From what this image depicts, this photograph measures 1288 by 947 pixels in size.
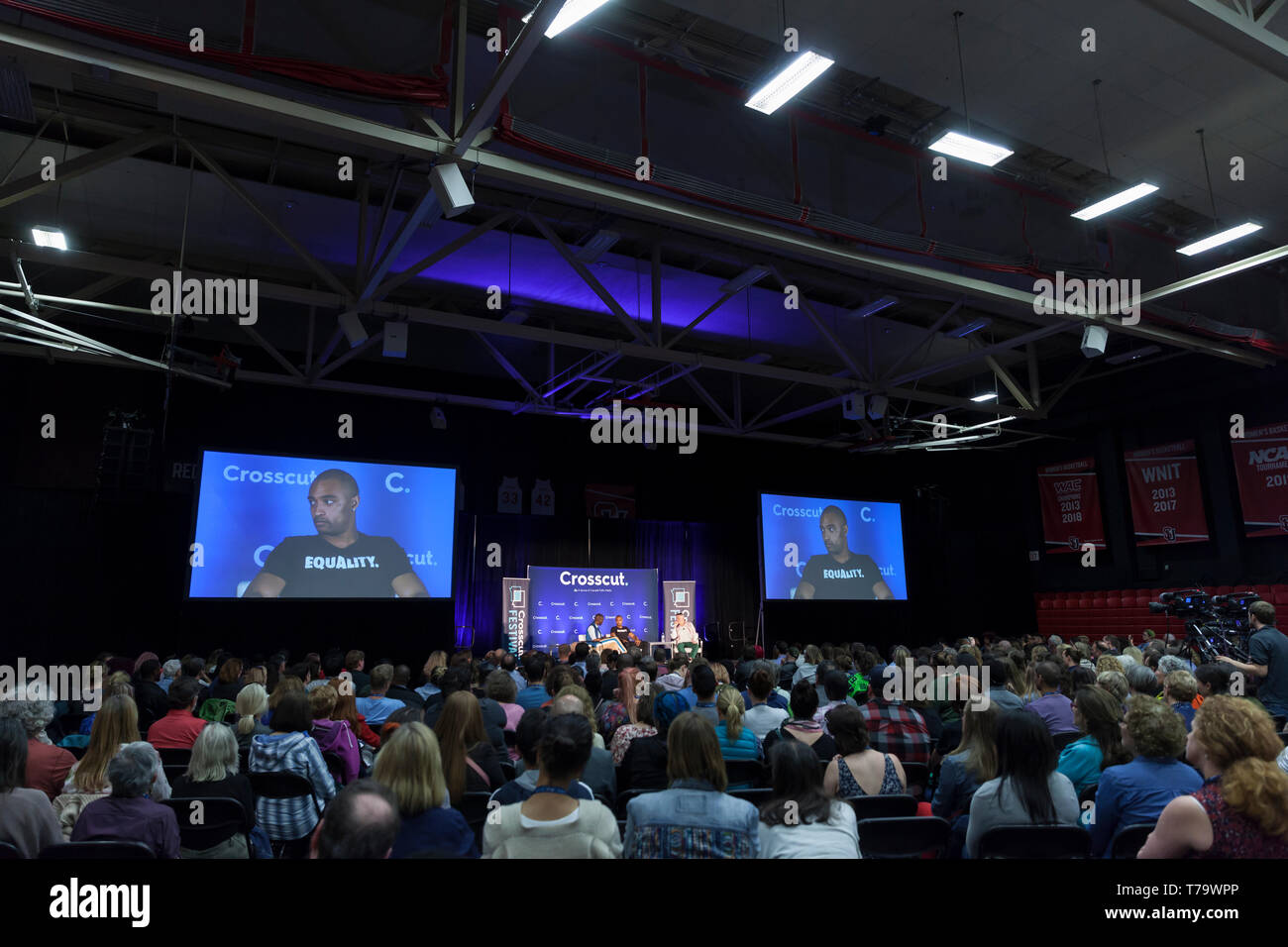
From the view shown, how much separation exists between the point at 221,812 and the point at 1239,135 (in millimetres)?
10341

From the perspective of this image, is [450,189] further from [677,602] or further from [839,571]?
[839,571]

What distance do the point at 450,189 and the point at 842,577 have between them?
11.7 metres

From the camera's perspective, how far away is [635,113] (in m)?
7.14

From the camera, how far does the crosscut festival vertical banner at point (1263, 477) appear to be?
12.4 metres

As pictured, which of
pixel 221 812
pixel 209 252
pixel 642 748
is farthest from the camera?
pixel 209 252

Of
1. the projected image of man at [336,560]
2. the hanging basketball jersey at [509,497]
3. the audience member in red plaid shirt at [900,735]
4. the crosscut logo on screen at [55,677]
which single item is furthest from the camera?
the hanging basketball jersey at [509,497]

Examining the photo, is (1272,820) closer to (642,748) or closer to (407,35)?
(642,748)

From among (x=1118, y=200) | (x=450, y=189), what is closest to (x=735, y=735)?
(x=450, y=189)

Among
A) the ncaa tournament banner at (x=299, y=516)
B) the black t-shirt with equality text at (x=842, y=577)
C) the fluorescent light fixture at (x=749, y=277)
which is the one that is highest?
the fluorescent light fixture at (x=749, y=277)

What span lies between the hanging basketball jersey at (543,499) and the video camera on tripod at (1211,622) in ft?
31.3

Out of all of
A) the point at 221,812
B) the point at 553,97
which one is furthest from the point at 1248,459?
the point at 221,812

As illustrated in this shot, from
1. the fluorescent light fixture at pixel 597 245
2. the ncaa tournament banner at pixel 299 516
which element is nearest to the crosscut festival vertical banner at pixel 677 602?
the ncaa tournament banner at pixel 299 516

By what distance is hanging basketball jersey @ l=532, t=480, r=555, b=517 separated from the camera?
1434cm

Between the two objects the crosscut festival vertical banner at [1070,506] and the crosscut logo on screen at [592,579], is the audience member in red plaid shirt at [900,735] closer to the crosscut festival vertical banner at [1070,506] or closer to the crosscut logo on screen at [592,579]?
the crosscut logo on screen at [592,579]
